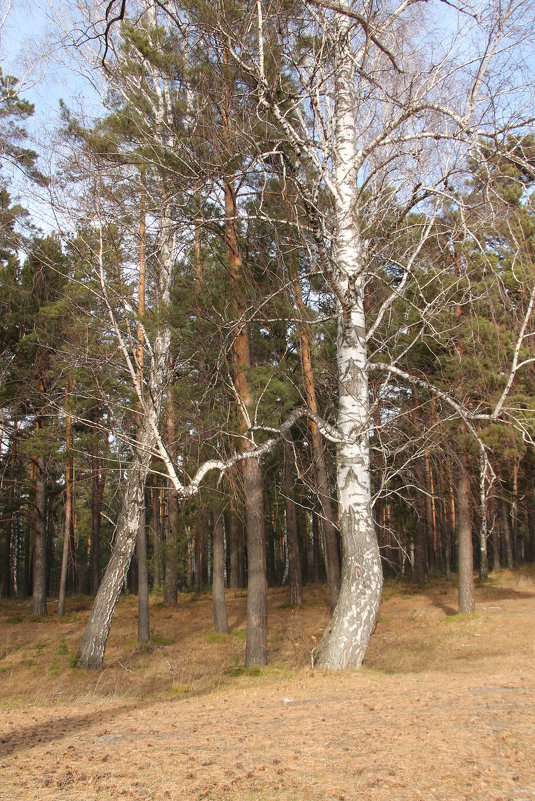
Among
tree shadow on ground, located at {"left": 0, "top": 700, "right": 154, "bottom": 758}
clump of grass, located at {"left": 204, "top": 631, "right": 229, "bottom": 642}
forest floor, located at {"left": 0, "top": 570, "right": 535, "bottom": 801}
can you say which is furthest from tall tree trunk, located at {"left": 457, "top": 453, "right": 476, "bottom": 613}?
tree shadow on ground, located at {"left": 0, "top": 700, "right": 154, "bottom": 758}

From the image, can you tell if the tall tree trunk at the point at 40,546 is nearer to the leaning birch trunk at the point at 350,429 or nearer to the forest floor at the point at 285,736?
the forest floor at the point at 285,736

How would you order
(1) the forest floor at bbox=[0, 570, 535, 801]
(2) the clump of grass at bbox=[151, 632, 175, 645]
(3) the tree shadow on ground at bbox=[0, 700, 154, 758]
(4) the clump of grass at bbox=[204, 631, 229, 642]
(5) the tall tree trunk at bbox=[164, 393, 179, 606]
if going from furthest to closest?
(5) the tall tree trunk at bbox=[164, 393, 179, 606] → (4) the clump of grass at bbox=[204, 631, 229, 642] → (2) the clump of grass at bbox=[151, 632, 175, 645] → (3) the tree shadow on ground at bbox=[0, 700, 154, 758] → (1) the forest floor at bbox=[0, 570, 535, 801]

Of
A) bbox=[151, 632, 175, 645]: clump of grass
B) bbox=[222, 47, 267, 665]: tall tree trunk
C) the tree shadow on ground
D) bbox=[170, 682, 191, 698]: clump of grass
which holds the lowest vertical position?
bbox=[151, 632, 175, 645]: clump of grass

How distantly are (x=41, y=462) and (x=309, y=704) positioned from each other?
16108 mm

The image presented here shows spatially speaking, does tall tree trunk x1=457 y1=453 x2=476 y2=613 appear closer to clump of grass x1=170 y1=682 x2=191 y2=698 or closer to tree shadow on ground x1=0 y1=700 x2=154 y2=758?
clump of grass x1=170 y1=682 x2=191 y2=698

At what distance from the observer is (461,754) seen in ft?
11.7

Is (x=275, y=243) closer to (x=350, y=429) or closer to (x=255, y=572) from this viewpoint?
(x=350, y=429)

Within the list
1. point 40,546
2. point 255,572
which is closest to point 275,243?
point 255,572

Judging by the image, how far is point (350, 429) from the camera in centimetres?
721

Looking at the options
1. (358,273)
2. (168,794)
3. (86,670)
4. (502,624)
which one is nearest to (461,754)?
(168,794)

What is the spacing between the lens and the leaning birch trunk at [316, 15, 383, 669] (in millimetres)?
7008

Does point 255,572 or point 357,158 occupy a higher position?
point 357,158

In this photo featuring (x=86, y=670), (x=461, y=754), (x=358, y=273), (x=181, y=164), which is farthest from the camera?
(x=86, y=670)

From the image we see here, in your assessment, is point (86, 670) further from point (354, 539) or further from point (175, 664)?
point (354, 539)
